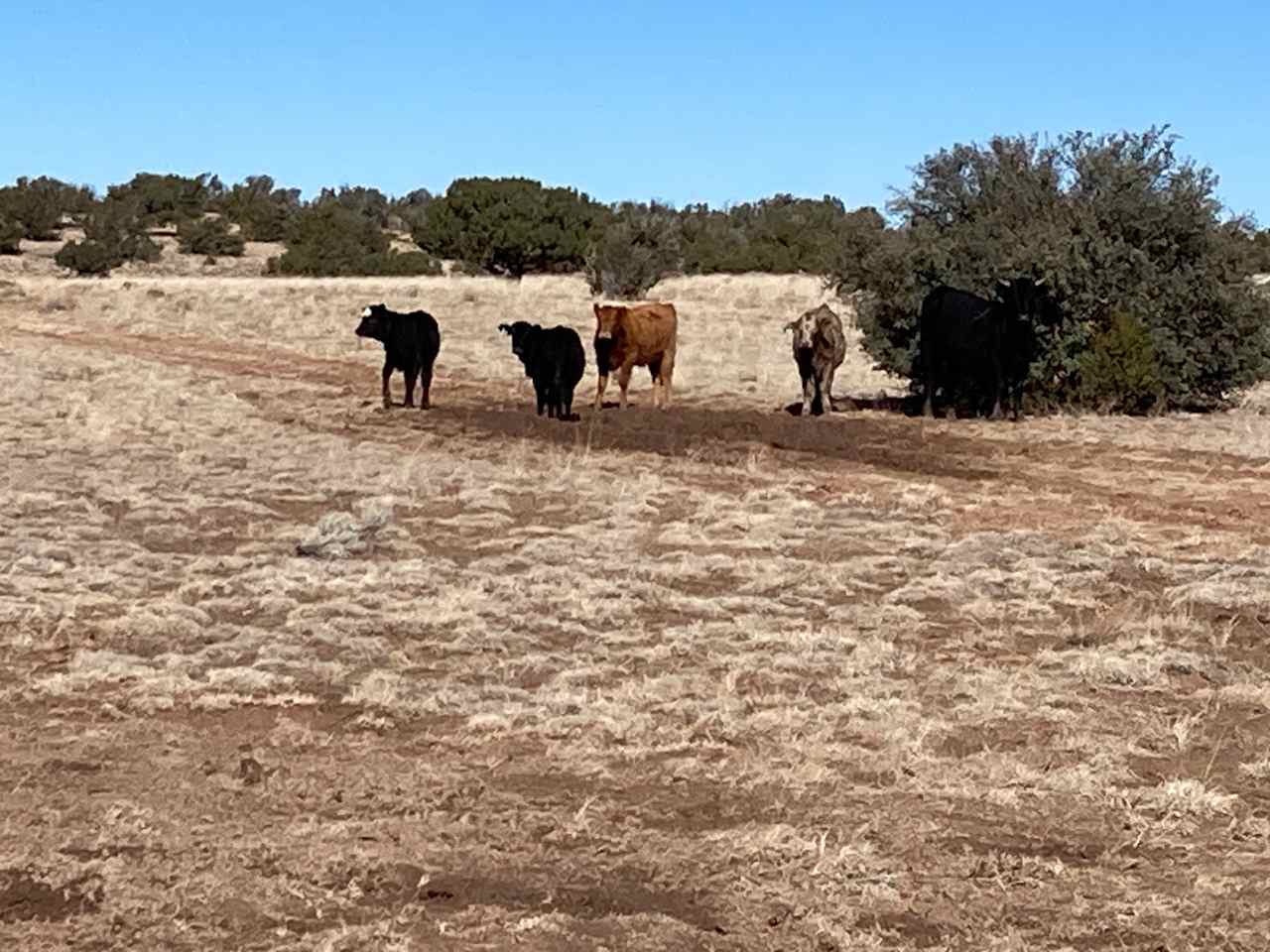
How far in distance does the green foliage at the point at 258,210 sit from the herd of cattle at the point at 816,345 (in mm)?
47539

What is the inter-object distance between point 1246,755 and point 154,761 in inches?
169

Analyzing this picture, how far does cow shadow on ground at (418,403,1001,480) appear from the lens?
14.6 metres

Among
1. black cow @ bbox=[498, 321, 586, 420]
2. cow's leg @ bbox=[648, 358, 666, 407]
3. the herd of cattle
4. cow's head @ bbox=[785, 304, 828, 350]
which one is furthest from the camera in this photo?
cow's leg @ bbox=[648, 358, 666, 407]

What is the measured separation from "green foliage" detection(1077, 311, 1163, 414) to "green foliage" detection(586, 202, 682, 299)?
22.6 m

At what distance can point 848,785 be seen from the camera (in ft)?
18.1

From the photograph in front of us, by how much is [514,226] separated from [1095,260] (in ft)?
101

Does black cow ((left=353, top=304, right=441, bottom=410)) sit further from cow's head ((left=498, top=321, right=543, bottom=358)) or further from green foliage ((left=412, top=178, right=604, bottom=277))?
green foliage ((left=412, top=178, right=604, bottom=277))

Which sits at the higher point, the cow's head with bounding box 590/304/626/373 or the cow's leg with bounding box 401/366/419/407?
the cow's head with bounding box 590/304/626/373

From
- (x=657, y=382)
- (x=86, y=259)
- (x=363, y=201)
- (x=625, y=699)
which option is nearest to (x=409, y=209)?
(x=363, y=201)

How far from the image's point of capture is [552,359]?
17391 millimetres

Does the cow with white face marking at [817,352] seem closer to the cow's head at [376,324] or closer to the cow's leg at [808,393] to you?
the cow's leg at [808,393]

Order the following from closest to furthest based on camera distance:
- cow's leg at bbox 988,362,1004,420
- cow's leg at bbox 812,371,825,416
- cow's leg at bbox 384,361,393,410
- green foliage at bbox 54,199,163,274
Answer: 1. cow's leg at bbox 384,361,393,410
2. cow's leg at bbox 812,371,825,416
3. cow's leg at bbox 988,362,1004,420
4. green foliage at bbox 54,199,163,274

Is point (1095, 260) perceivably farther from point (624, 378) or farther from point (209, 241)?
point (209, 241)

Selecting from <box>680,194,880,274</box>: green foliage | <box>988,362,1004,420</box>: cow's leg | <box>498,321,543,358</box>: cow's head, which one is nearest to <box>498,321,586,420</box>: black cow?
<box>498,321,543,358</box>: cow's head
